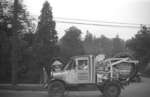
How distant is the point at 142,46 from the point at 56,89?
2838 centimetres

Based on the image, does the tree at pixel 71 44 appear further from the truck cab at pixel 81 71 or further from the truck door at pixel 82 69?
the truck door at pixel 82 69

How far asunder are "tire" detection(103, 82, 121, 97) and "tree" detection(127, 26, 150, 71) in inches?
987

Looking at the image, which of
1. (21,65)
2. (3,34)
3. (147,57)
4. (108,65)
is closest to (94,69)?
(108,65)

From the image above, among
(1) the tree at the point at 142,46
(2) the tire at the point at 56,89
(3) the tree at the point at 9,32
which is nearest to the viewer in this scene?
(2) the tire at the point at 56,89

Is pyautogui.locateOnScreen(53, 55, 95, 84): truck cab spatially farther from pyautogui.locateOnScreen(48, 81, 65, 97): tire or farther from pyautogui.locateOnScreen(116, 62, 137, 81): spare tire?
pyautogui.locateOnScreen(116, 62, 137, 81): spare tire

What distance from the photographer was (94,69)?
13.4 meters

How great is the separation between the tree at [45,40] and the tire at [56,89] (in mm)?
15505

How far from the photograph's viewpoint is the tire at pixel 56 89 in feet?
44.2

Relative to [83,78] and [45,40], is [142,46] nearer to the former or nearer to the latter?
[45,40]

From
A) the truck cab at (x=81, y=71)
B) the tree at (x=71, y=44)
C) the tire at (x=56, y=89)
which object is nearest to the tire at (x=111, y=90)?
the truck cab at (x=81, y=71)

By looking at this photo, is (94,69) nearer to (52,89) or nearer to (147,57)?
(52,89)

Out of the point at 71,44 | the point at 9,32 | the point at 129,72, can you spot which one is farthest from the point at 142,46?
the point at 129,72

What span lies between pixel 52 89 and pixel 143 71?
27981 mm

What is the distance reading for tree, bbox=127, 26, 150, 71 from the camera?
37.6m
